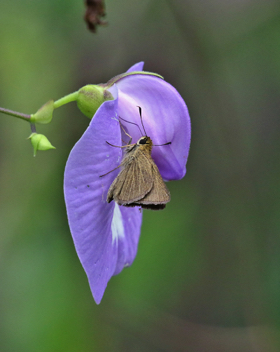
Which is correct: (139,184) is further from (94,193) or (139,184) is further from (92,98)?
(92,98)

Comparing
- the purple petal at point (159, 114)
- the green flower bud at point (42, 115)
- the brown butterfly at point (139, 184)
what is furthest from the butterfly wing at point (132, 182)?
the green flower bud at point (42, 115)

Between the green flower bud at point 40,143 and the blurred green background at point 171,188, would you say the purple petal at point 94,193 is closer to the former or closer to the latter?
the green flower bud at point 40,143

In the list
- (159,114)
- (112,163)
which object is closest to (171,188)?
(159,114)

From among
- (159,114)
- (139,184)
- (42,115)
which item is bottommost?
(139,184)

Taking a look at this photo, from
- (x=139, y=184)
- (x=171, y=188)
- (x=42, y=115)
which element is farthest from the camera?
(x=171, y=188)

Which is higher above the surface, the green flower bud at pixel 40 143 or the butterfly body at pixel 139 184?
the green flower bud at pixel 40 143

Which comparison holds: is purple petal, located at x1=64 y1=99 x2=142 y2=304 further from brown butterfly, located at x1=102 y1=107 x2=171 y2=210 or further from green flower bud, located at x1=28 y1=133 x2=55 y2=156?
green flower bud, located at x1=28 y1=133 x2=55 y2=156

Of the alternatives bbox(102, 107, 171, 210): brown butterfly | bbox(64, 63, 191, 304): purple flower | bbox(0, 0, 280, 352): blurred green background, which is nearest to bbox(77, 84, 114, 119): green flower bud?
bbox(64, 63, 191, 304): purple flower
